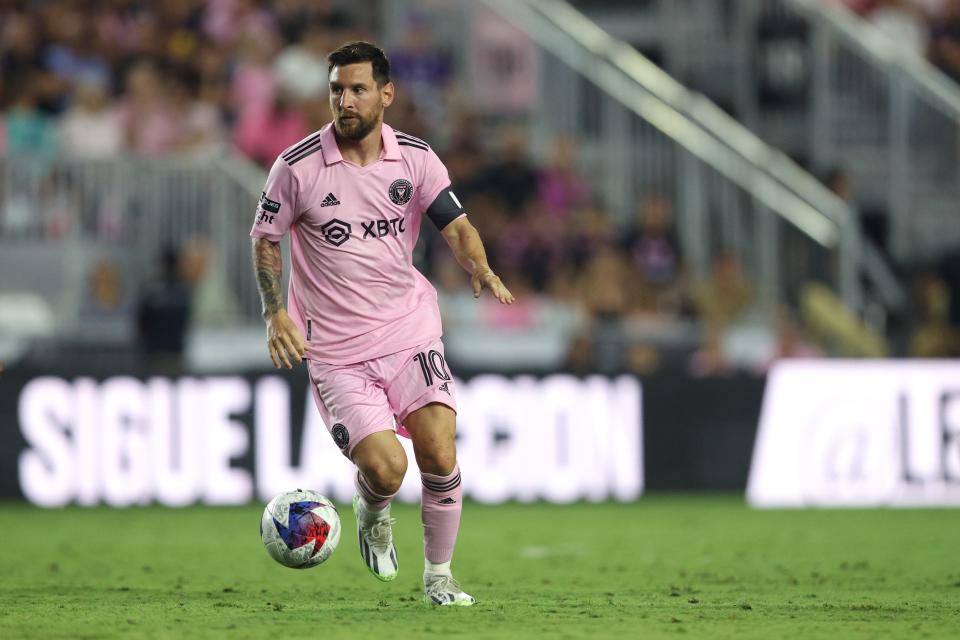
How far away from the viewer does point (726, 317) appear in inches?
695

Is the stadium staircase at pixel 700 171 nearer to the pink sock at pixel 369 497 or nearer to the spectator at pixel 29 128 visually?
the spectator at pixel 29 128

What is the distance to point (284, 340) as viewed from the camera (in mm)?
7871

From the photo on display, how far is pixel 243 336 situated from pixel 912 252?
7.39 meters

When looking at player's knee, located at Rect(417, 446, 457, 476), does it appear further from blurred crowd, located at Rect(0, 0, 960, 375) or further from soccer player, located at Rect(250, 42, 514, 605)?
blurred crowd, located at Rect(0, 0, 960, 375)

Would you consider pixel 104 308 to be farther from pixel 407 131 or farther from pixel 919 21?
pixel 919 21

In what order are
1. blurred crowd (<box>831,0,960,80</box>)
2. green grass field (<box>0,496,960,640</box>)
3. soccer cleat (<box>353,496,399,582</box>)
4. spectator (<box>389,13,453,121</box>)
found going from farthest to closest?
blurred crowd (<box>831,0,960,80</box>) → spectator (<box>389,13,453,121</box>) → soccer cleat (<box>353,496,399,582</box>) → green grass field (<box>0,496,960,640</box>)

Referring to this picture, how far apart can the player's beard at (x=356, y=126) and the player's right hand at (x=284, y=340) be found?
0.86m

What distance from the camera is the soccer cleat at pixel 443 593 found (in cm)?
807

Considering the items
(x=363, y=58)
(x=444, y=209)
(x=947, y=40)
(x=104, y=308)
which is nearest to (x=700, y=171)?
(x=947, y=40)

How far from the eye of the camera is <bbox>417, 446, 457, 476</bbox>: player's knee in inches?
314

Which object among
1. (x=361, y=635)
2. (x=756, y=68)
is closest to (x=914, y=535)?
(x=361, y=635)

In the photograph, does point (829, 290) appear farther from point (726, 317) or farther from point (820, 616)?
point (820, 616)

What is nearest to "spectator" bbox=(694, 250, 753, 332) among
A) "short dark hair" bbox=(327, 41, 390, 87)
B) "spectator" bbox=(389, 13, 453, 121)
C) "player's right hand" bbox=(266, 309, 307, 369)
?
"spectator" bbox=(389, 13, 453, 121)

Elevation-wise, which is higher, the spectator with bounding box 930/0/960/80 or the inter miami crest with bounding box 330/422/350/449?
the spectator with bounding box 930/0/960/80
